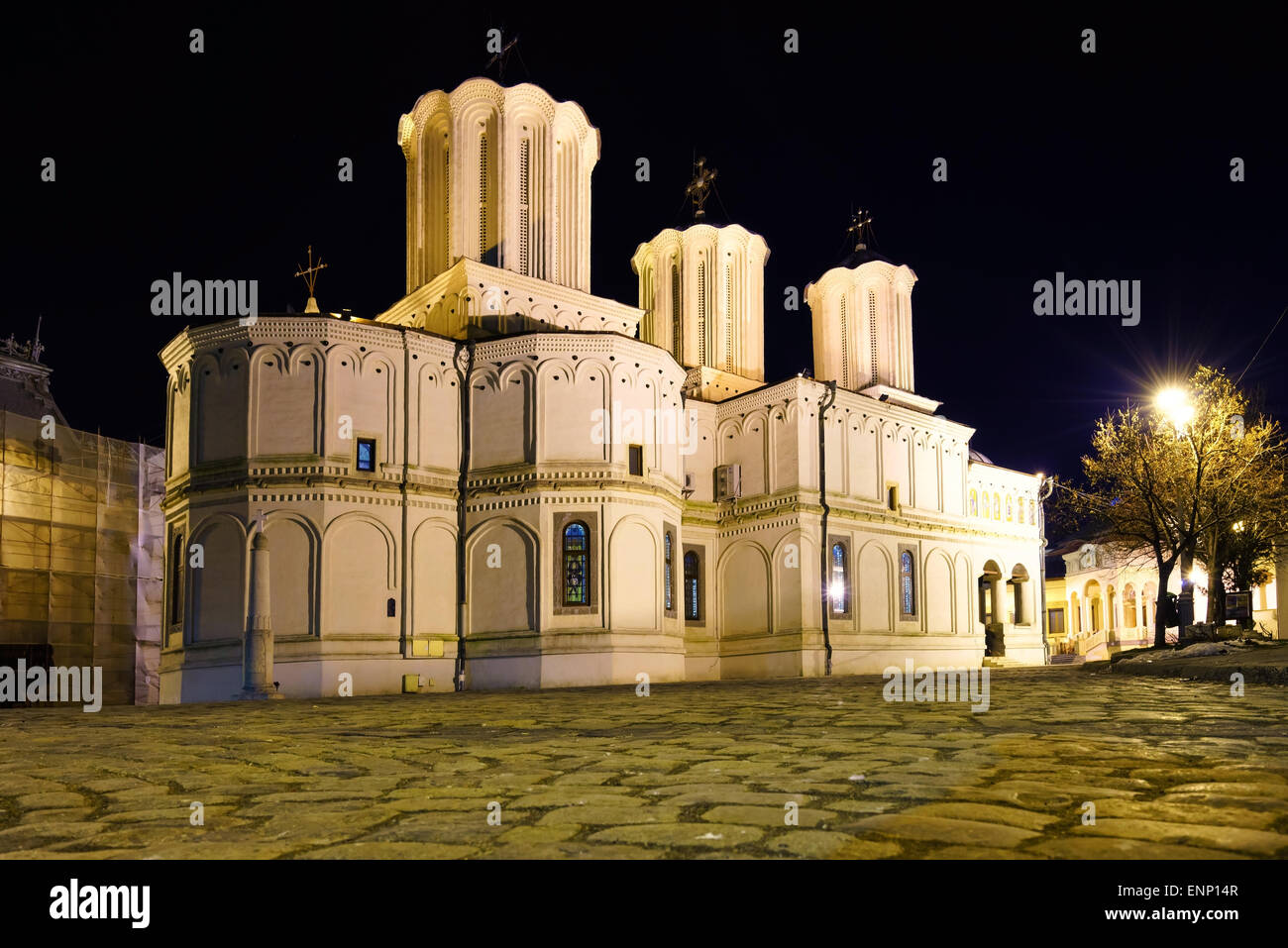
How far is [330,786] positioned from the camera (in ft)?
19.3

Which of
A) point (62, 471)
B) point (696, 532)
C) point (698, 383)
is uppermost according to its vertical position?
point (698, 383)

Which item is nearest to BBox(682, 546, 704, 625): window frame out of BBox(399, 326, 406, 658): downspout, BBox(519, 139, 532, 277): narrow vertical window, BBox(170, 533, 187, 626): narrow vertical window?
BBox(519, 139, 532, 277): narrow vertical window

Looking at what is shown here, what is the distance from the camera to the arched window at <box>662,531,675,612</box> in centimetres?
3030

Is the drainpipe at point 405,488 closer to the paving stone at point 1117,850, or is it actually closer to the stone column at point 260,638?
the stone column at point 260,638

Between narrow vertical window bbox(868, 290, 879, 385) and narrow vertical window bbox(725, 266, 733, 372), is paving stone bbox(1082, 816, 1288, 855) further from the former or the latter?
narrow vertical window bbox(868, 290, 879, 385)

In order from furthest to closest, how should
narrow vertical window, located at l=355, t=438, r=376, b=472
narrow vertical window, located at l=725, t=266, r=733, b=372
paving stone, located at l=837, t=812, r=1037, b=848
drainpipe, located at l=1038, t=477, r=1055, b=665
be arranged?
1. drainpipe, located at l=1038, t=477, r=1055, b=665
2. narrow vertical window, located at l=725, t=266, r=733, b=372
3. narrow vertical window, located at l=355, t=438, r=376, b=472
4. paving stone, located at l=837, t=812, r=1037, b=848

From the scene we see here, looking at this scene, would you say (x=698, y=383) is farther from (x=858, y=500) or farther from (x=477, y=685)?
(x=477, y=685)

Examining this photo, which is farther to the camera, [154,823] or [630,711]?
[630,711]

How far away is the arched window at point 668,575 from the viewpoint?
3030 cm

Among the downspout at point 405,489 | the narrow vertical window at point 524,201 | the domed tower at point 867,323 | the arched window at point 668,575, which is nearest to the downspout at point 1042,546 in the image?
the domed tower at point 867,323

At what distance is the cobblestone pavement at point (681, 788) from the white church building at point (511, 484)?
53.8 ft

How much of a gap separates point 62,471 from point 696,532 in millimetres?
21643

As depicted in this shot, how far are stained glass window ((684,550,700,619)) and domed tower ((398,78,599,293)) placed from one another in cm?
990
